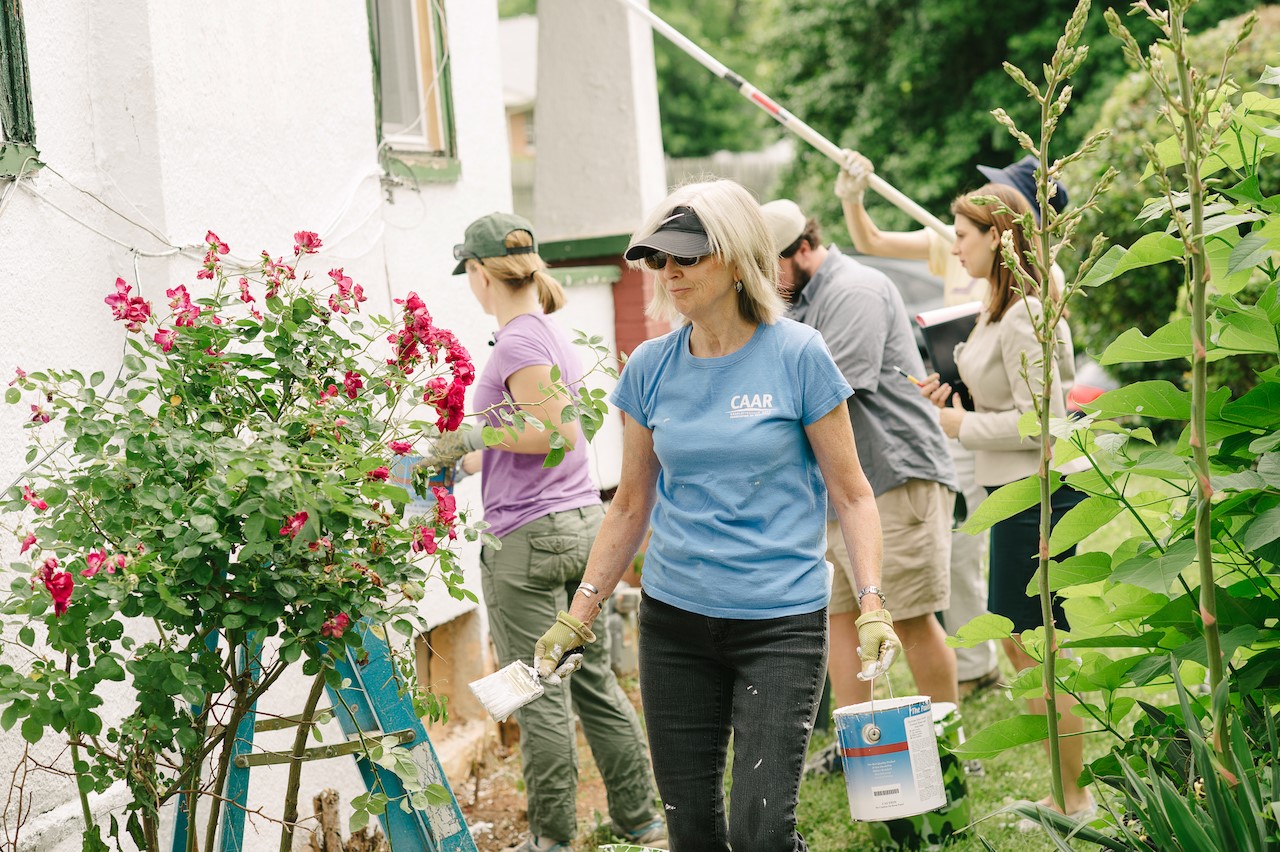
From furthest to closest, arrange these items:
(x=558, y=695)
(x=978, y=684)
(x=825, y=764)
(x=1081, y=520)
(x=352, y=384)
→ (x=978, y=684) → (x=825, y=764) → (x=558, y=695) → (x=352, y=384) → (x=1081, y=520)

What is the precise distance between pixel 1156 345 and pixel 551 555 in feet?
7.31

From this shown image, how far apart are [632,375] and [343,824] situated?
214cm

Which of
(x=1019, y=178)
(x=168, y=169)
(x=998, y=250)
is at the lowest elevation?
(x=998, y=250)

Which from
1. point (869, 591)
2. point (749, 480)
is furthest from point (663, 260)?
point (869, 591)

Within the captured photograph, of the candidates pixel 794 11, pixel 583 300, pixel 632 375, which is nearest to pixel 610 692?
pixel 632 375

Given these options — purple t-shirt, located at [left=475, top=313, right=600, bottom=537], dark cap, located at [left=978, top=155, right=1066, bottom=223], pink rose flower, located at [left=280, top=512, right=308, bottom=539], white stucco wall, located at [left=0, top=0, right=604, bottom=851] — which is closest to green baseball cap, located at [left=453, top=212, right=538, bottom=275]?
purple t-shirt, located at [left=475, top=313, right=600, bottom=537]

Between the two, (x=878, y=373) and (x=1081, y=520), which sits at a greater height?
(x=878, y=373)

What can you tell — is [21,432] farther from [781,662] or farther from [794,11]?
[794,11]

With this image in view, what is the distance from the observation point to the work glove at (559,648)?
3125mm

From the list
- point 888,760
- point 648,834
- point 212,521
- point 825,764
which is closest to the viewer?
point 212,521

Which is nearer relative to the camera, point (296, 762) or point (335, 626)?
point (335, 626)

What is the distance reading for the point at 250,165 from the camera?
3.84 metres

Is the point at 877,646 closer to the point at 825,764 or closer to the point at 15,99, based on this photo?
the point at 825,764

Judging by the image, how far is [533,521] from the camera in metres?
4.19
